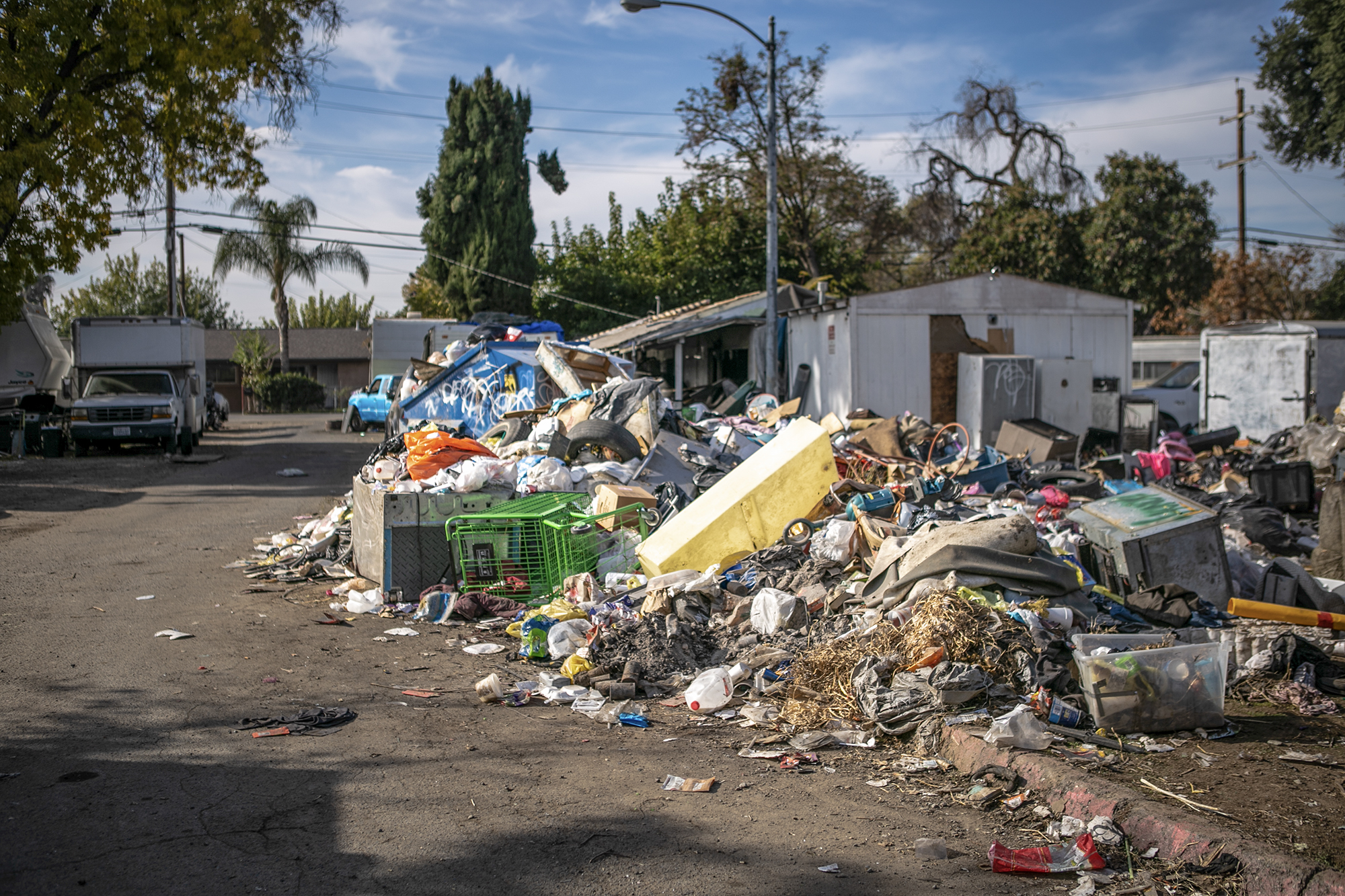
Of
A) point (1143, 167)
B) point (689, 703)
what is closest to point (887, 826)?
point (689, 703)

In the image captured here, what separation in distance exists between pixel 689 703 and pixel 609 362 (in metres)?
9.79

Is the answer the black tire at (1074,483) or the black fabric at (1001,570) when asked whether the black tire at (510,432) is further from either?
the black fabric at (1001,570)

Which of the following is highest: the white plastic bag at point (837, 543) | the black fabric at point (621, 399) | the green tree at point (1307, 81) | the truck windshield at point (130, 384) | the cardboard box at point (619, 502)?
the green tree at point (1307, 81)

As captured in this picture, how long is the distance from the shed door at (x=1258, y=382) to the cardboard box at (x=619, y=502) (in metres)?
13.0

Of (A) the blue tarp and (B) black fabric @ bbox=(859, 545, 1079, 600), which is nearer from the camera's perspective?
(B) black fabric @ bbox=(859, 545, 1079, 600)

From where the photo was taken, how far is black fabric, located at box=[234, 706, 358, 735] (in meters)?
4.25

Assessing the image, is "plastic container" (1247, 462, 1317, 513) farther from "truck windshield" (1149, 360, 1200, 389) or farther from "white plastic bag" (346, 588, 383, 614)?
"white plastic bag" (346, 588, 383, 614)

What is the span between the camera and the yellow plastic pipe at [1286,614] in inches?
220

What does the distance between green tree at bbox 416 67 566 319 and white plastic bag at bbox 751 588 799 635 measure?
3283cm

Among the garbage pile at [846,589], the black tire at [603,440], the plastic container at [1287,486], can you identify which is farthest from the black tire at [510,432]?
the plastic container at [1287,486]

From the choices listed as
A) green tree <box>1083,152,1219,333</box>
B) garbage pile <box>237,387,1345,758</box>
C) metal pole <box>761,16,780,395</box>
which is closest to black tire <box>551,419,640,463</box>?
garbage pile <box>237,387,1345,758</box>

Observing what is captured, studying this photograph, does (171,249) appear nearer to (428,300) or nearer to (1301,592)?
(428,300)

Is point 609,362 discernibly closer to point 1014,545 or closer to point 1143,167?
point 1014,545

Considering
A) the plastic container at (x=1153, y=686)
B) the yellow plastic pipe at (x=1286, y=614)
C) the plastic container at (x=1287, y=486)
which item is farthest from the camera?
the plastic container at (x=1287, y=486)
